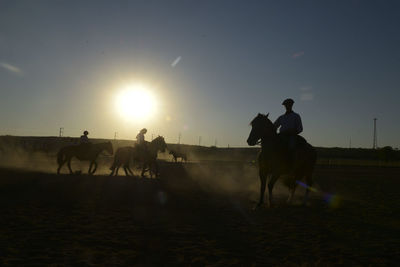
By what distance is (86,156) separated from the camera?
18031mm

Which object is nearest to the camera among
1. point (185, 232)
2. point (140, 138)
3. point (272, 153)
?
point (185, 232)

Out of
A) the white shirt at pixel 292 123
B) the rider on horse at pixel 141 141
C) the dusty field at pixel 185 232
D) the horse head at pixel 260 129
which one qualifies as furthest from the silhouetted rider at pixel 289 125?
the rider on horse at pixel 141 141

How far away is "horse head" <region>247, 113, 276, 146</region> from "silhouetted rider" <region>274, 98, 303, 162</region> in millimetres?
348

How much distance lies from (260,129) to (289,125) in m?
0.91

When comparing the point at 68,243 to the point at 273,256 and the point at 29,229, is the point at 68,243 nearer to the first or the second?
the point at 29,229

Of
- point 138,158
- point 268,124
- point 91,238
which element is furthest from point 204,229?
point 138,158

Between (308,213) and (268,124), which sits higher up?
(268,124)

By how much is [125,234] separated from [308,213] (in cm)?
488

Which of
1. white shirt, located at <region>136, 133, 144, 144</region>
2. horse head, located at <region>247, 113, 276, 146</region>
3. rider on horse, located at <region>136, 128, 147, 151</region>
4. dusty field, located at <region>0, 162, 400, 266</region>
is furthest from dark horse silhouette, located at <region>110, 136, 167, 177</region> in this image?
horse head, located at <region>247, 113, 276, 146</region>

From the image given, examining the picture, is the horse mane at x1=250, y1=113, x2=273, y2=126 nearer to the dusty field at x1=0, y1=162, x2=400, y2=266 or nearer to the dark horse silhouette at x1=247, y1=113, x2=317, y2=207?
the dark horse silhouette at x1=247, y1=113, x2=317, y2=207

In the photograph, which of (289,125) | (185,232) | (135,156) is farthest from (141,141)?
(185,232)

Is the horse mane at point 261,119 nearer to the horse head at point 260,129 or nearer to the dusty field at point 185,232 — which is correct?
the horse head at point 260,129

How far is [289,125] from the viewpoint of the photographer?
9961 millimetres

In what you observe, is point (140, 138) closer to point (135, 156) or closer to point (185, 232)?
point (135, 156)
